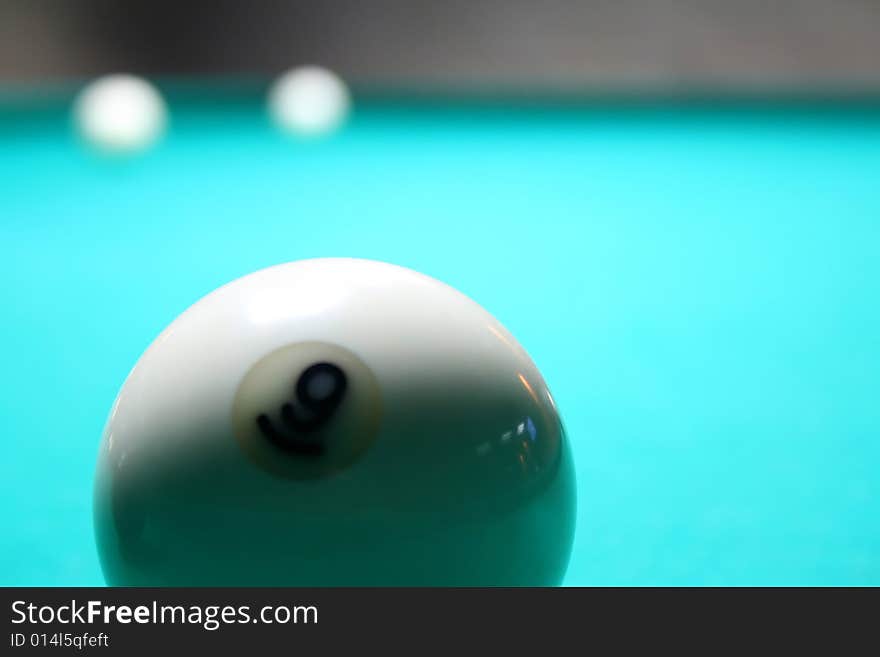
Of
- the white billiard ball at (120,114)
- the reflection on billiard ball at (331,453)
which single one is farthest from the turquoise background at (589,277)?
the reflection on billiard ball at (331,453)

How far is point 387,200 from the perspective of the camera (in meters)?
4.18

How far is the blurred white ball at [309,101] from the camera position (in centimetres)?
570

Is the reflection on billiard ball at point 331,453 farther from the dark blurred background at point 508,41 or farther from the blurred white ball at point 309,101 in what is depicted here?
the dark blurred background at point 508,41

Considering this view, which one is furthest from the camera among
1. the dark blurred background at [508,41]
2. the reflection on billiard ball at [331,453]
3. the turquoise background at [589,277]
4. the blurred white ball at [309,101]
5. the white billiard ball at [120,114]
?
the dark blurred background at [508,41]

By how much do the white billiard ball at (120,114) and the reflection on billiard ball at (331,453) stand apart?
388 cm

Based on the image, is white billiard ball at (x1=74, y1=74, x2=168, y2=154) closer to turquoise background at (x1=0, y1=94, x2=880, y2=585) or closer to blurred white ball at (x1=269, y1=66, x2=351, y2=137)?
turquoise background at (x1=0, y1=94, x2=880, y2=585)

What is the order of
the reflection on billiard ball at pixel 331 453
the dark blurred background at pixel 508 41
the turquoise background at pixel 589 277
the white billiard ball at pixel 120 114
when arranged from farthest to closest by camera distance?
the dark blurred background at pixel 508 41
the white billiard ball at pixel 120 114
the turquoise background at pixel 589 277
the reflection on billiard ball at pixel 331 453

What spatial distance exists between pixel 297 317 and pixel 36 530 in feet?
3.05

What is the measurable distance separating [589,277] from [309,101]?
3.30 m

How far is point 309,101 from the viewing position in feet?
20.2

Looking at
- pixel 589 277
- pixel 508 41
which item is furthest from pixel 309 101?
pixel 589 277

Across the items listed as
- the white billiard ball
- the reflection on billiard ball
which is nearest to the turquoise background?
the white billiard ball

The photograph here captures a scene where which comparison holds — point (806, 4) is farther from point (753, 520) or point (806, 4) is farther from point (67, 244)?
point (753, 520)

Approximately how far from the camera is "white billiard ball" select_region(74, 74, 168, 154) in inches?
200
